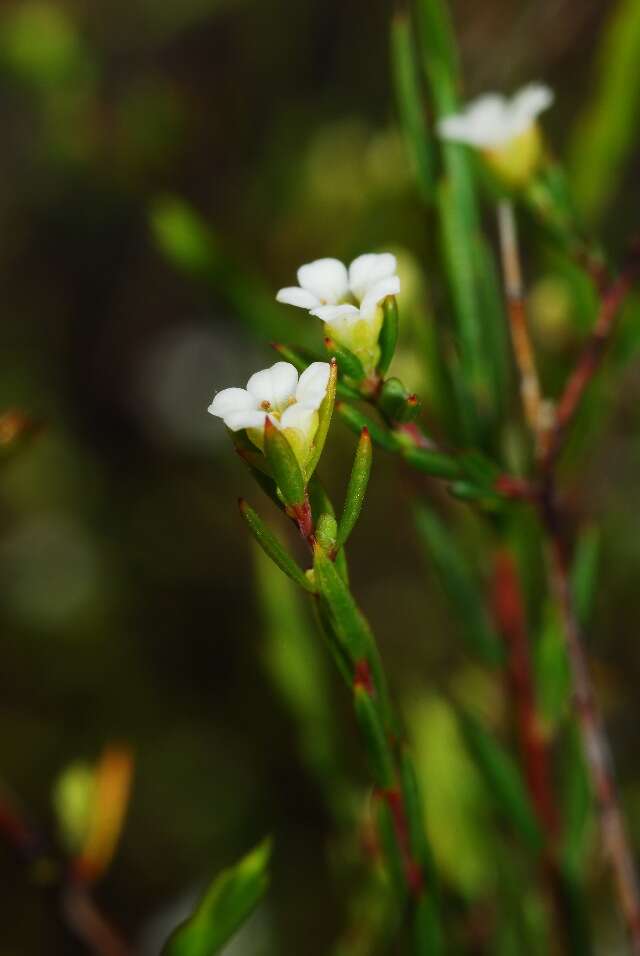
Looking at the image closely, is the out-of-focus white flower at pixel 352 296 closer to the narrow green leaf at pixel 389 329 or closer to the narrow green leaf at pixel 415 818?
the narrow green leaf at pixel 389 329

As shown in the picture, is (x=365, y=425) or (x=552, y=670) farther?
(x=552, y=670)

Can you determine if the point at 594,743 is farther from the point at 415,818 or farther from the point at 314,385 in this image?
the point at 314,385

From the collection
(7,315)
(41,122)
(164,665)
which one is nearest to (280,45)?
(41,122)

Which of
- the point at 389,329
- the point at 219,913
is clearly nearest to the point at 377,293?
the point at 389,329

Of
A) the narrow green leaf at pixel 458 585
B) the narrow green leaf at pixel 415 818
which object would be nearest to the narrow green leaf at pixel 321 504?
the narrow green leaf at pixel 415 818

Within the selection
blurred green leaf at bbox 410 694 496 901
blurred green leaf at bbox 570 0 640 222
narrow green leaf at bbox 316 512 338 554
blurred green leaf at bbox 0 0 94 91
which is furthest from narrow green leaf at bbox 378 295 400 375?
blurred green leaf at bbox 0 0 94 91
